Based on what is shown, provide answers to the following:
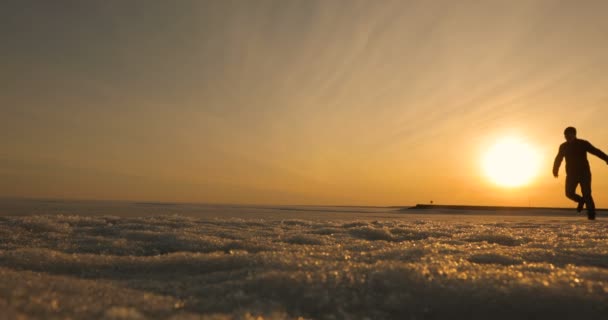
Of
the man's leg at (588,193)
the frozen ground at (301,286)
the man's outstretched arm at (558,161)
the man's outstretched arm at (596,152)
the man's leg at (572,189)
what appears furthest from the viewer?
the man's outstretched arm at (558,161)

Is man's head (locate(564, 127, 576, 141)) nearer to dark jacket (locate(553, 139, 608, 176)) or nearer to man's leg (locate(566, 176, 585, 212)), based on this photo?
dark jacket (locate(553, 139, 608, 176))

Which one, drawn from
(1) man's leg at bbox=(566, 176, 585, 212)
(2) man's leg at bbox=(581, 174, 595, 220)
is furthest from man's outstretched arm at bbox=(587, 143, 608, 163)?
(1) man's leg at bbox=(566, 176, 585, 212)

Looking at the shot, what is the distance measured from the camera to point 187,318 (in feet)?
4.22

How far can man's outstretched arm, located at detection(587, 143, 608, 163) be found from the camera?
862cm

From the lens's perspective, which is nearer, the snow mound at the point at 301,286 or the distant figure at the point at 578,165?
the snow mound at the point at 301,286

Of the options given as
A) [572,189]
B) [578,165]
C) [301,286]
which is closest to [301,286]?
[301,286]

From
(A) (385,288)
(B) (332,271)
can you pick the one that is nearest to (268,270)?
(B) (332,271)

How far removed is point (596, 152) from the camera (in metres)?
8.77

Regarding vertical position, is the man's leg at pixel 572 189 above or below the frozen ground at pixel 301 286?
above

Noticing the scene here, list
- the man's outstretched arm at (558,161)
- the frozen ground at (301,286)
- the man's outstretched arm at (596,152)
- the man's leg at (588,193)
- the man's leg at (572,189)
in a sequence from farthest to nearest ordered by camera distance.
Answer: the man's outstretched arm at (558,161) < the man's leg at (572,189) < the man's leg at (588,193) < the man's outstretched arm at (596,152) < the frozen ground at (301,286)

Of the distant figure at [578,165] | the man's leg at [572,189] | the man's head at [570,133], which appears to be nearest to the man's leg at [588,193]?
the distant figure at [578,165]

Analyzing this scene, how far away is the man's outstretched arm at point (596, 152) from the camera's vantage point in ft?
28.3

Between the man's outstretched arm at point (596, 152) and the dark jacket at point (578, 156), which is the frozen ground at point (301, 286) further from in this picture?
the man's outstretched arm at point (596, 152)

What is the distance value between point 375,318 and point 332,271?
0.51 metres
